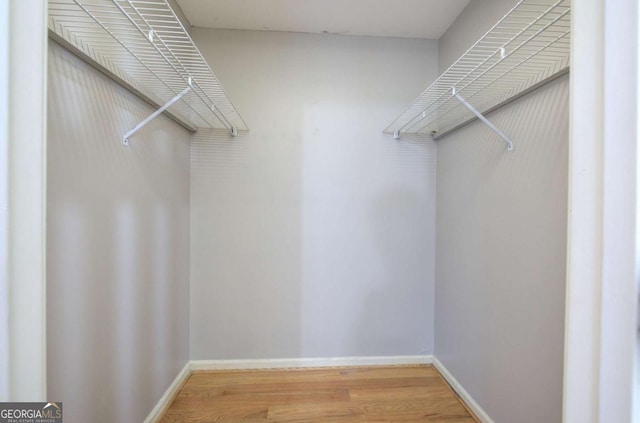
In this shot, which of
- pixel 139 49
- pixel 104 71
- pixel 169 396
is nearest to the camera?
pixel 104 71

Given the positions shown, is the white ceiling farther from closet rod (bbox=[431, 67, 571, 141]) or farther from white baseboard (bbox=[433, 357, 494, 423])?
white baseboard (bbox=[433, 357, 494, 423])

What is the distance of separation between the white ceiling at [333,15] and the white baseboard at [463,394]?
2300 mm

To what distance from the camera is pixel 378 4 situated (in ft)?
4.92

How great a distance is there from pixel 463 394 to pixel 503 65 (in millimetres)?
1806

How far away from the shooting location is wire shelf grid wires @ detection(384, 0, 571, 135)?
0.94m

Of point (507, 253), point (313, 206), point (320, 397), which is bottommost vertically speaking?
point (320, 397)

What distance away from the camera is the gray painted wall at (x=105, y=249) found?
80cm

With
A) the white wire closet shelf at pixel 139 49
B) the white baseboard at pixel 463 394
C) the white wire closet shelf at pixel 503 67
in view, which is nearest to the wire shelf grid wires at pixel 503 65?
the white wire closet shelf at pixel 503 67

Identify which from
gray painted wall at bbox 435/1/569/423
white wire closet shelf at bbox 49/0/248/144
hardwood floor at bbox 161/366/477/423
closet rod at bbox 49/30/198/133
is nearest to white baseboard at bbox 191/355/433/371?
hardwood floor at bbox 161/366/477/423

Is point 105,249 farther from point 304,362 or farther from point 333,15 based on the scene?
point 333,15

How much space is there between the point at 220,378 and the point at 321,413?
725mm

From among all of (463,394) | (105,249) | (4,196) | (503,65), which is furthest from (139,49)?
(463,394)

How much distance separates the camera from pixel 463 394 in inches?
58.8

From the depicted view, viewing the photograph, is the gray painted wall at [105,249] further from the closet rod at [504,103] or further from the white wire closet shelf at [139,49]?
the closet rod at [504,103]
